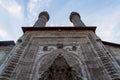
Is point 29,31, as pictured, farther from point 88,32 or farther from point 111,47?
point 111,47

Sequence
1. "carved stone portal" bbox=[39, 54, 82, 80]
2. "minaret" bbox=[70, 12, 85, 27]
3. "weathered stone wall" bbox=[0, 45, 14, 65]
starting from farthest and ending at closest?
"minaret" bbox=[70, 12, 85, 27] → "weathered stone wall" bbox=[0, 45, 14, 65] → "carved stone portal" bbox=[39, 54, 82, 80]

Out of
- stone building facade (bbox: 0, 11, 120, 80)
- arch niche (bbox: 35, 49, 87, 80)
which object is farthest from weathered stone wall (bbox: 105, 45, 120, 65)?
arch niche (bbox: 35, 49, 87, 80)

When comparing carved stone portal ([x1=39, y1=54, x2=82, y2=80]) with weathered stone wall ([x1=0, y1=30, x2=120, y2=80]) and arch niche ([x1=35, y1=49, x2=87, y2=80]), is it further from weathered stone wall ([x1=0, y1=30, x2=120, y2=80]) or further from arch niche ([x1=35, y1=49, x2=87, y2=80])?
weathered stone wall ([x1=0, y1=30, x2=120, y2=80])

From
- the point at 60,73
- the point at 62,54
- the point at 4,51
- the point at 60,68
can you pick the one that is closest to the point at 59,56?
the point at 62,54

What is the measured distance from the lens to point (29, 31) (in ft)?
36.5

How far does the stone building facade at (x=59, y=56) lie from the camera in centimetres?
668

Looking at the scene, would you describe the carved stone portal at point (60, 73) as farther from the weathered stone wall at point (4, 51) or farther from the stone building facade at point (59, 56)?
the weathered stone wall at point (4, 51)

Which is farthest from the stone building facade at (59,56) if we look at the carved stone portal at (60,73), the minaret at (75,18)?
the minaret at (75,18)

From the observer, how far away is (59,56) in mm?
7738

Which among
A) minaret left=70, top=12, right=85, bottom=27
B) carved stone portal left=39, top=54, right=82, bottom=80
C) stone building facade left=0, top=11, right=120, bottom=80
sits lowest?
carved stone portal left=39, top=54, right=82, bottom=80

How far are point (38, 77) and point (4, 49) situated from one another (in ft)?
11.1

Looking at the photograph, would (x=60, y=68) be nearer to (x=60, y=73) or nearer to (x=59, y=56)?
(x=60, y=73)

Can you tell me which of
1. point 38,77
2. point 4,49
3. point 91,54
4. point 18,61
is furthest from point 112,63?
point 4,49

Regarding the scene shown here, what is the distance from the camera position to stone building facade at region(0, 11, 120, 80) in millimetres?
6684
